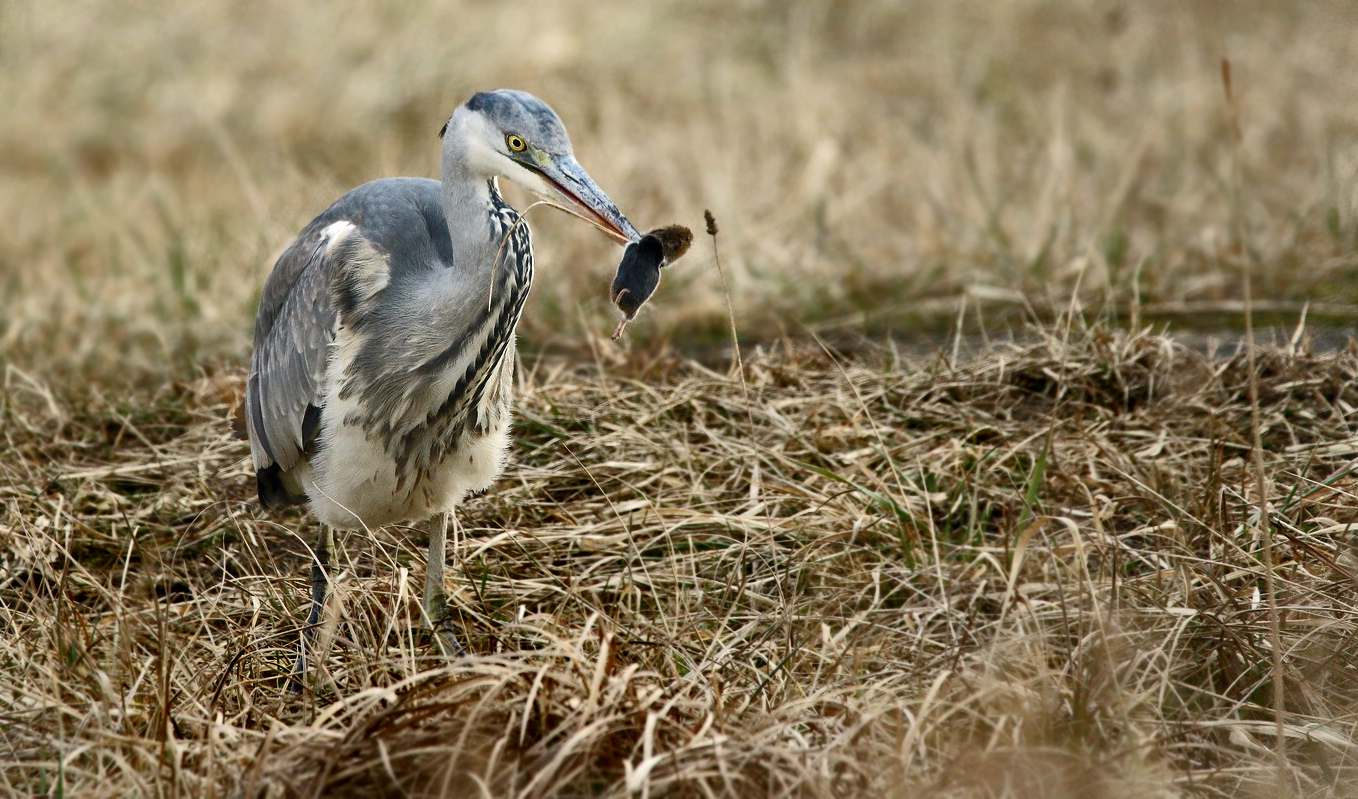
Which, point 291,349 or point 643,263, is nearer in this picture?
point 643,263

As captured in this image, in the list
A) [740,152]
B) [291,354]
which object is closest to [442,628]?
[291,354]

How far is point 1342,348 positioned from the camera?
15.3 ft

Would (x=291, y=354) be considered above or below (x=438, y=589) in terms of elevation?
above

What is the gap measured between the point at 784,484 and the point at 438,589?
3.51 feet

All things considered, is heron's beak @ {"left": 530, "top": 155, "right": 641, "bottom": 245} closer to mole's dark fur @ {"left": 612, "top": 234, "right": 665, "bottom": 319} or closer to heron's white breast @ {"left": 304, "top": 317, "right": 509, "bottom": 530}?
mole's dark fur @ {"left": 612, "top": 234, "right": 665, "bottom": 319}

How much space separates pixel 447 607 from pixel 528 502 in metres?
0.62

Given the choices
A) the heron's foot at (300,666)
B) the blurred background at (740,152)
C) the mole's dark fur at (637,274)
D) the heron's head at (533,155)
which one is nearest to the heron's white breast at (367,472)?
the heron's foot at (300,666)

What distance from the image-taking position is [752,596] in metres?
3.42

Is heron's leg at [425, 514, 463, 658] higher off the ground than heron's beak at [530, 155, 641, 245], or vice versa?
heron's beak at [530, 155, 641, 245]

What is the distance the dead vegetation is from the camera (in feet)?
8.44

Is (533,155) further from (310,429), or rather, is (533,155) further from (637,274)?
(310,429)

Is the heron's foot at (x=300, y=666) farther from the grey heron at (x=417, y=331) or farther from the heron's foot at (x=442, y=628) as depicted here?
the heron's foot at (x=442, y=628)

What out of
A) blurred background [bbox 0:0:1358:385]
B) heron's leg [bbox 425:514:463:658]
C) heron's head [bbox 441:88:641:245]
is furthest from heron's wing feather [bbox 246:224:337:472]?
blurred background [bbox 0:0:1358:385]

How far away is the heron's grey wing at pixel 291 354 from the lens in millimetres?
3516
